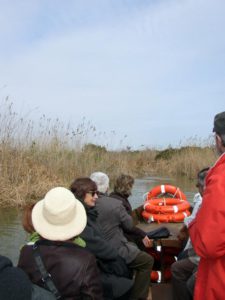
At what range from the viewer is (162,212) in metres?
5.62

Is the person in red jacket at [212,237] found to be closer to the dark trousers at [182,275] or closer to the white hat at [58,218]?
the white hat at [58,218]

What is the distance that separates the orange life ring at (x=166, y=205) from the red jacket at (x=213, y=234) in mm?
3540

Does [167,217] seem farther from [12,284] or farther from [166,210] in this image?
[12,284]

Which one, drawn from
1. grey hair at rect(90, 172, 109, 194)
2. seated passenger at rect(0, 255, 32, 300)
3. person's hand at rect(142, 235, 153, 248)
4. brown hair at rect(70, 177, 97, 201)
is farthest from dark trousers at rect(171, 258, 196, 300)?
seated passenger at rect(0, 255, 32, 300)

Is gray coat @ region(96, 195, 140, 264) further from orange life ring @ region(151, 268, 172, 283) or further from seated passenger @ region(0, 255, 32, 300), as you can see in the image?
seated passenger @ region(0, 255, 32, 300)

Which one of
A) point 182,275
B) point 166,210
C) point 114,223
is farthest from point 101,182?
point 166,210

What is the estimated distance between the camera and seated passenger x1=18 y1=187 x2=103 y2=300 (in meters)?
2.18

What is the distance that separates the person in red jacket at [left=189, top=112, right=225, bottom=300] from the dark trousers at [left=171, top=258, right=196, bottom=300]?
47.4 inches

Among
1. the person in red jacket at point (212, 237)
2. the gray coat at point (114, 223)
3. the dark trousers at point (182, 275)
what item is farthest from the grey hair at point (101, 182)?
the person in red jacket at point (212, 237)

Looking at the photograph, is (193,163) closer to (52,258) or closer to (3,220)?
(3,220)

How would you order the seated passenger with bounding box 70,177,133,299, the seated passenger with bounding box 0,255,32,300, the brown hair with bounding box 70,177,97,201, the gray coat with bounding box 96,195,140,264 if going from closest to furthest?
the seated passenger with bounding box 0,255,32,300
the seated passenger with bounding box 70,177,133,299
the brown hair with bounding box 70,177,97,201
the gray coat with bounding box 96,195,140,264

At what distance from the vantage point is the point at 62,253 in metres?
2.21

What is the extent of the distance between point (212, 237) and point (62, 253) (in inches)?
29.7

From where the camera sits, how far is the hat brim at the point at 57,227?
2271 mm
